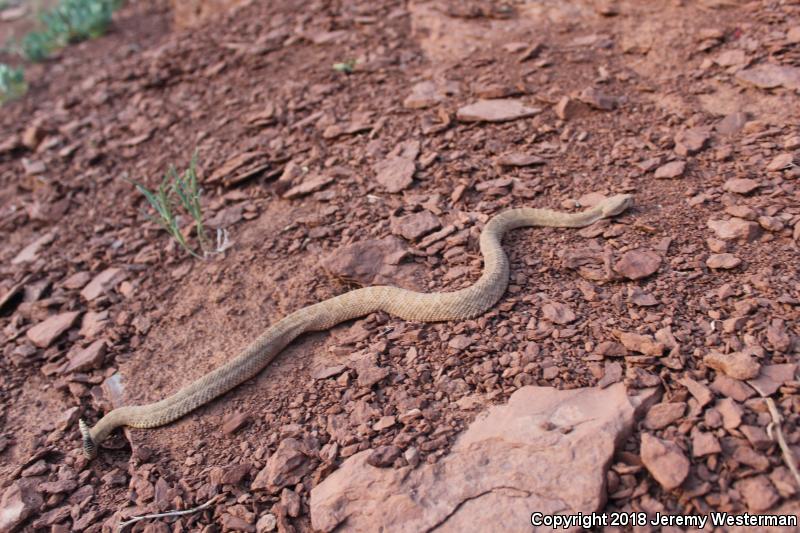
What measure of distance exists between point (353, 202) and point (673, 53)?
371 cm

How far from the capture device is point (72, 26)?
12.0 meters

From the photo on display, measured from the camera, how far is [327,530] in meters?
→ 3.78

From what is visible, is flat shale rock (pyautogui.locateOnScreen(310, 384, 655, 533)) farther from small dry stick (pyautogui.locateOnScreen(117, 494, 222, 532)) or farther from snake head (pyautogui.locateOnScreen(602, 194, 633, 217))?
snake head (pyautogui.locateOnScreen(602, 194, 633, 217))

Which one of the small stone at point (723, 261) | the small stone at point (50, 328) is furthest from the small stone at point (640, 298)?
the small stone at point (50, 328)

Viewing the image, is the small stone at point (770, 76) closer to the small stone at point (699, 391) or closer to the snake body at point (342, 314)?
the snake body at point (342, 314)

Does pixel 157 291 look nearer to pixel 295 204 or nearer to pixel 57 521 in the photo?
pixel 295 204

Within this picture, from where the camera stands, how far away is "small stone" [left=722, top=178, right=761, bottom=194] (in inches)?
202

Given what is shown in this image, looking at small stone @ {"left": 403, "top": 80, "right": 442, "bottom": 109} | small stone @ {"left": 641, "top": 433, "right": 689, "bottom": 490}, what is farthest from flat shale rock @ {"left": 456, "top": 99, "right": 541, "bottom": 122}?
small stone @ {"left": 641, "top": 433, "right": 689, "bottom": 490}

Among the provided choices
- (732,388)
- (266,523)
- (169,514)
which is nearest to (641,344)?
(732,388)

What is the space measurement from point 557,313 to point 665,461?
1382 mm

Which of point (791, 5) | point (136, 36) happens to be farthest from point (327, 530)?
point (136, 36)

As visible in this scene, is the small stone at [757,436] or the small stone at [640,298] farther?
the small stone at [640,298]

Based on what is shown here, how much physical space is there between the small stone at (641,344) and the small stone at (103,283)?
15.5 feet

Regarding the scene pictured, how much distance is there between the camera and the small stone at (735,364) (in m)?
3.77
